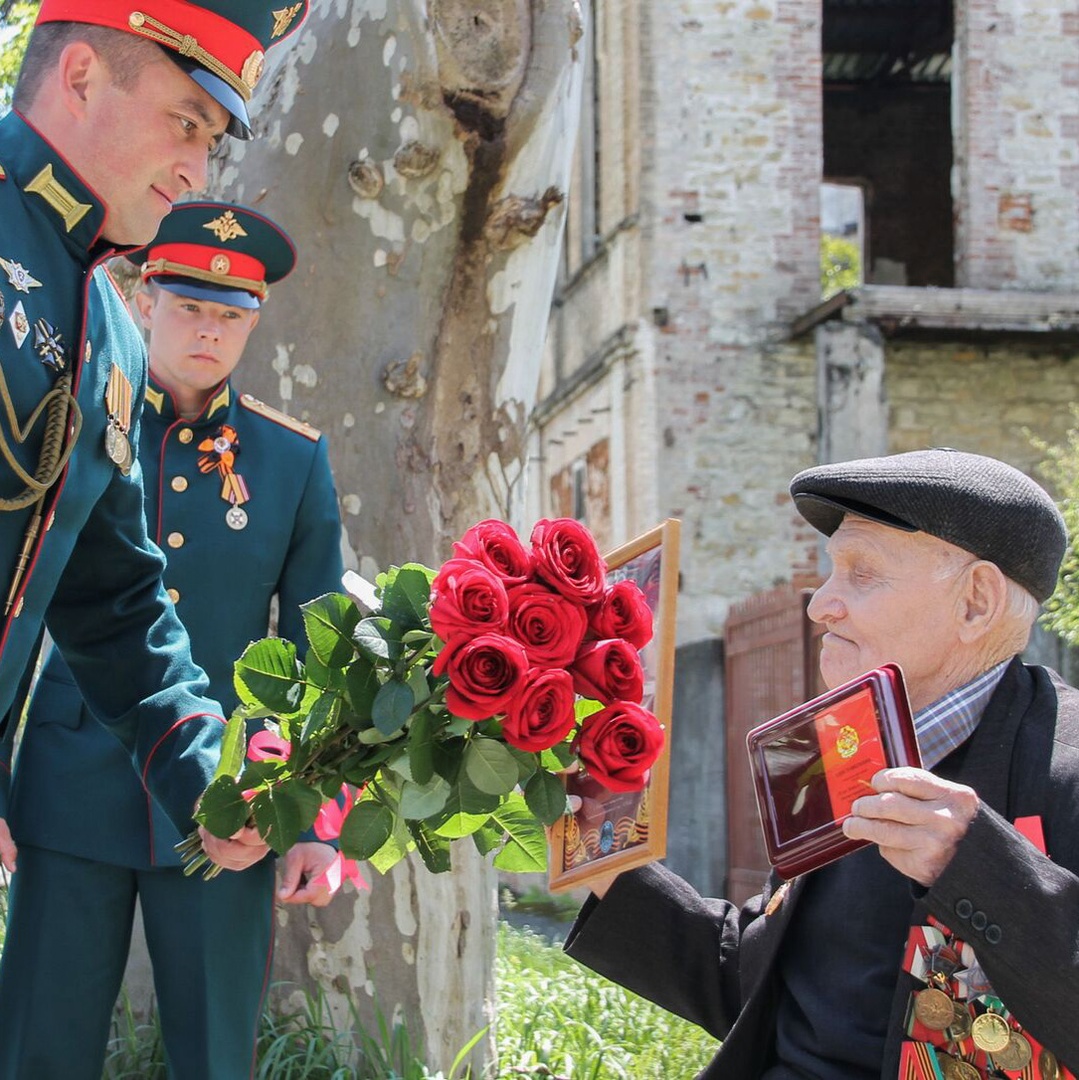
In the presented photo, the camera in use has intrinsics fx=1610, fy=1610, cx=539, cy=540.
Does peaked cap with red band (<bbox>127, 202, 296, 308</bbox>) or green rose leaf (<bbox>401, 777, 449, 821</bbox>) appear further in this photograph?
peaked cap with red band (<bbox>127, 202, 296, 308</bbox>)

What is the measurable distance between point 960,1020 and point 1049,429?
45.3 feet

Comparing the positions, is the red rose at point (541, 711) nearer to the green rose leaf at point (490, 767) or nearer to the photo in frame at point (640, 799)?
the green rose leaf at point (490, 767)

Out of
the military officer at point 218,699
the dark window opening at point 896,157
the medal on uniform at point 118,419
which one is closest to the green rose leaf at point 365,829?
the military officer at point 218,699

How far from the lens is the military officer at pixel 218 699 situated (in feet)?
10.5

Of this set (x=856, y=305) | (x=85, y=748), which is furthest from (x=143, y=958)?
(x=856, y=305)

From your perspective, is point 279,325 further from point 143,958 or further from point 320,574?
point 143,958

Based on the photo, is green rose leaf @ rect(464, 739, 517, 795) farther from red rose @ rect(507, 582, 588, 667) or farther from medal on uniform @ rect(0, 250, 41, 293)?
A: medal on uniform @ rect(0, 250, 41, 293)

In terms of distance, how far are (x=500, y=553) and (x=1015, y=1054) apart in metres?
1.02

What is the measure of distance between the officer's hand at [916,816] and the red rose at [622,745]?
0.96ft

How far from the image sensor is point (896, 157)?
73.8 feet

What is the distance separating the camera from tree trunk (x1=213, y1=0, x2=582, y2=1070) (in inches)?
187

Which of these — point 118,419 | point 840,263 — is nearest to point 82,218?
point 118,419

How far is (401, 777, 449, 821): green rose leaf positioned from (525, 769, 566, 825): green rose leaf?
13cm

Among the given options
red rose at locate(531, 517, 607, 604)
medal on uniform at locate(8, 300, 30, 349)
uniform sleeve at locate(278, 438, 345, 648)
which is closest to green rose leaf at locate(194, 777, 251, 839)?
red rose at locate(531, 517, 607, 604)
